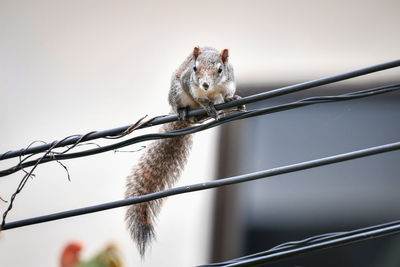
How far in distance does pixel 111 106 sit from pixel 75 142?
1858 mm

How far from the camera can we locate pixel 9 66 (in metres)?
3.39

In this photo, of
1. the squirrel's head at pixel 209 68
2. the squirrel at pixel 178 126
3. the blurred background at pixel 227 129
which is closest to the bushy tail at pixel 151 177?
the squirrel at pixel 178 126

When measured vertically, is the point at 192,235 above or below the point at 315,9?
below

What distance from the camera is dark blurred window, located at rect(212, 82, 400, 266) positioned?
10.1 feet

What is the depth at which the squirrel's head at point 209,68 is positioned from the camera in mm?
1721

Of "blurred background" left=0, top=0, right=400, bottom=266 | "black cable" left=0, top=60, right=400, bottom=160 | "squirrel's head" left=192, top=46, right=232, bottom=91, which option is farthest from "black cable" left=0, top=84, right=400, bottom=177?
"blurred background" left=0, top=0, right=400, bottom=266

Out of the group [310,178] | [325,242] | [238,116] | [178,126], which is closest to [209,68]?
[178,126]

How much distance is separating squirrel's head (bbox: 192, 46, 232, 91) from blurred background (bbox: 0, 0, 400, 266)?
1.17 meters

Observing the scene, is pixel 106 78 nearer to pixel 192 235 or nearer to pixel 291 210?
pixel 192 235

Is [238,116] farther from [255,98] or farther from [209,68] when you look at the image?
[209,68]

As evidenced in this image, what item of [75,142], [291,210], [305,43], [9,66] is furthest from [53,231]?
[75,142]

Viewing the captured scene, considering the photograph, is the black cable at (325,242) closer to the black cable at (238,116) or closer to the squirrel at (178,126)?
the black cable at (238,116)

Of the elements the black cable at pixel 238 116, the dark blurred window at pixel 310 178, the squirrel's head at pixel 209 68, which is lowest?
the dark blurred window at pixel 310 178

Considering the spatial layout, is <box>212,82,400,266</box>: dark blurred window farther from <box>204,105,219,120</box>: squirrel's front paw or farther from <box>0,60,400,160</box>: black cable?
<box>0,60,400,160</box>: black cable
